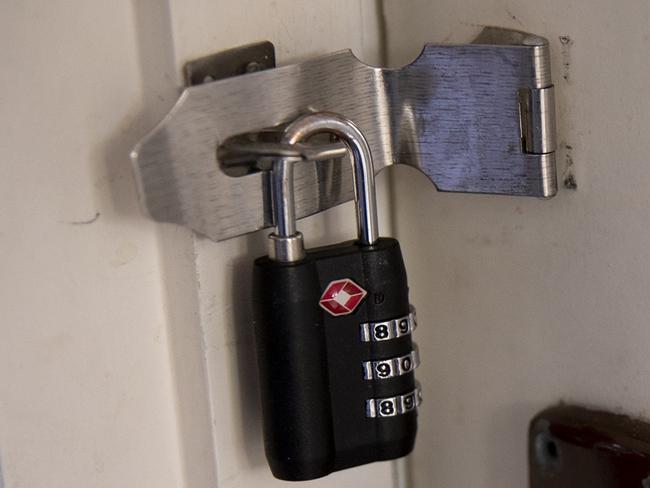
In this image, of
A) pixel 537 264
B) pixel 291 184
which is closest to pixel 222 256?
pixel 291 184

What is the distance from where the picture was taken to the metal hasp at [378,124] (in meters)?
0.68

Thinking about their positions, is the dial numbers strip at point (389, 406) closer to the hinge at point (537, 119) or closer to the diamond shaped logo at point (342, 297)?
the diamond shaped logo at point (342, 297)

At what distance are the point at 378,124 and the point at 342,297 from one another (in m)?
0.13

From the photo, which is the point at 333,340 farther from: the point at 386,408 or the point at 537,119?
the point at 537,119

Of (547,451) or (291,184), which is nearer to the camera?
(291,184)

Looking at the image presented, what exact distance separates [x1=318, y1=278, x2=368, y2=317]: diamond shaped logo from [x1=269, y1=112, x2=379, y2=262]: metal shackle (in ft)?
0.10

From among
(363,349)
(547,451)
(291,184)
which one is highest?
(291,184)

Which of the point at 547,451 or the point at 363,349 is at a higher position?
the point at 363,349

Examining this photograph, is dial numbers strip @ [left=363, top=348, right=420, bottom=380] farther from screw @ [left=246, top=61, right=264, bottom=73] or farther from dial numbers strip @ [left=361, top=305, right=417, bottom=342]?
screw @ [left=246, top=61, right=264, bottom=73]

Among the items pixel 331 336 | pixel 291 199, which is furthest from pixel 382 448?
pixel 291 199

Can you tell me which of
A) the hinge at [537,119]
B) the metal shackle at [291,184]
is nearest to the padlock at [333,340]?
the metal shackle at [291,184]

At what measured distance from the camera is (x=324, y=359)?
2.44ft

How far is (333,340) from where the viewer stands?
747 millimetres

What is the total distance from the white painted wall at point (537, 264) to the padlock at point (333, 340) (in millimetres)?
96
